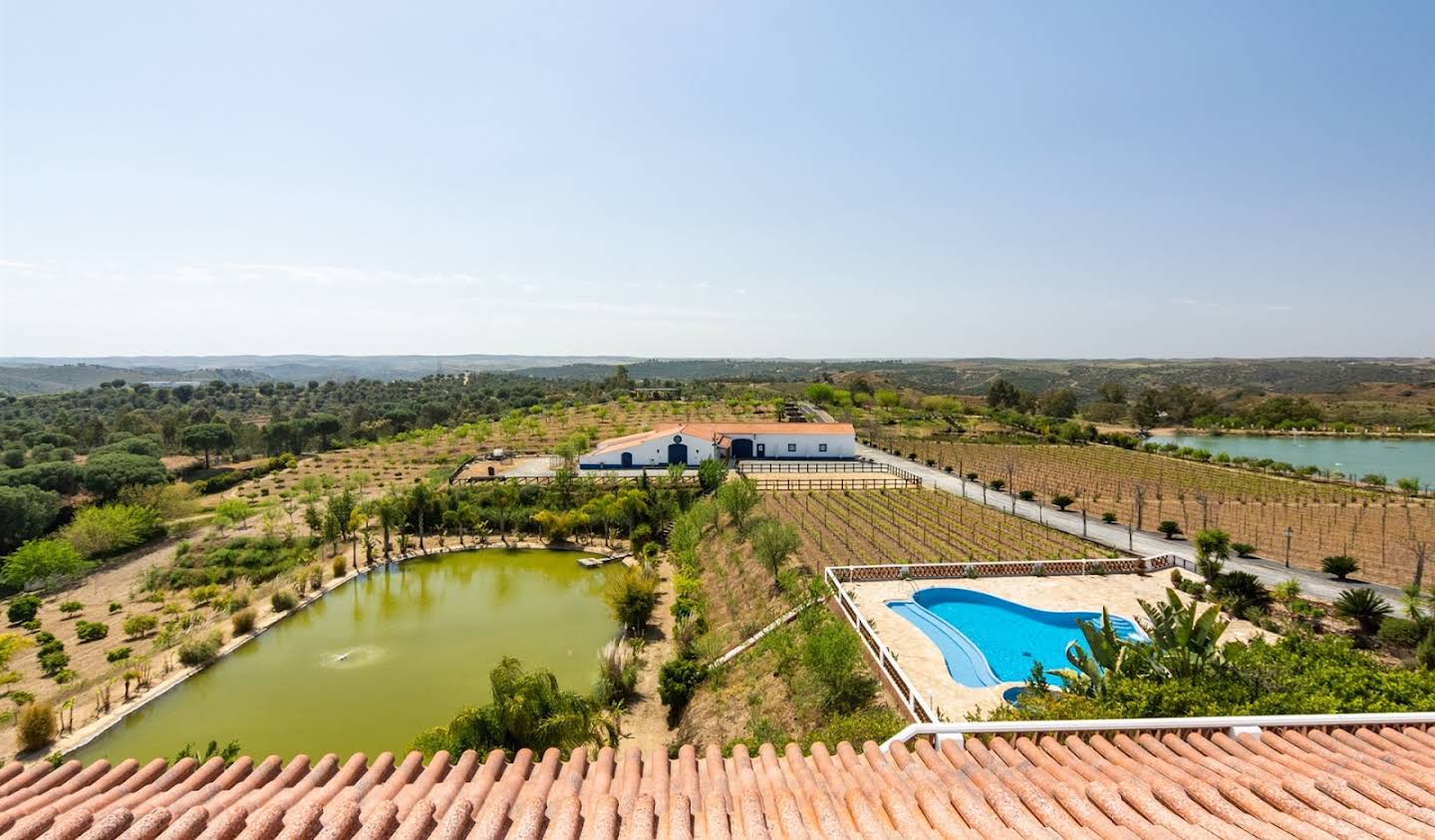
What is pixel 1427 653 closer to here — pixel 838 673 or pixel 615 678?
pixel 838 673

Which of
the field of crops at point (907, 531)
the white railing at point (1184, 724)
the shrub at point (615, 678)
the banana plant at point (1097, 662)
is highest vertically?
the white railing at point (1184, 724)

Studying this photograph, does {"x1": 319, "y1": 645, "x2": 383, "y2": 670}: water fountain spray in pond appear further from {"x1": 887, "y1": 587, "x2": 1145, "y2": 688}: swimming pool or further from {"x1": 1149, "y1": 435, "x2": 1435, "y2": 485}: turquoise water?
{"x1": 1149, "y1": 435, "x2": 1435, "y2": 485}: turquoise water

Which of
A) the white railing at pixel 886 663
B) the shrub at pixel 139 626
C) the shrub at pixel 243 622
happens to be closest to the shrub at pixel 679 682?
the white railing at pixel 886 663

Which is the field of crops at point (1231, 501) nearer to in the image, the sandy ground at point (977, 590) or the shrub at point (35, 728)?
the sandy ground at point (977, 590)

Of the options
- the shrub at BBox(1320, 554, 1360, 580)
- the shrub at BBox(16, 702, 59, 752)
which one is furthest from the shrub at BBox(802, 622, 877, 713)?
the shrub at BBox(1320, 554, 1360, 580)

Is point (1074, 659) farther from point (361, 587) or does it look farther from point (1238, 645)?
point (361, 587)

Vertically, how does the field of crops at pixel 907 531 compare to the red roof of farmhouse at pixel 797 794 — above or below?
below

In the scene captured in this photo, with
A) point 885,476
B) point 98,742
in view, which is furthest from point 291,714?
point 885,476
